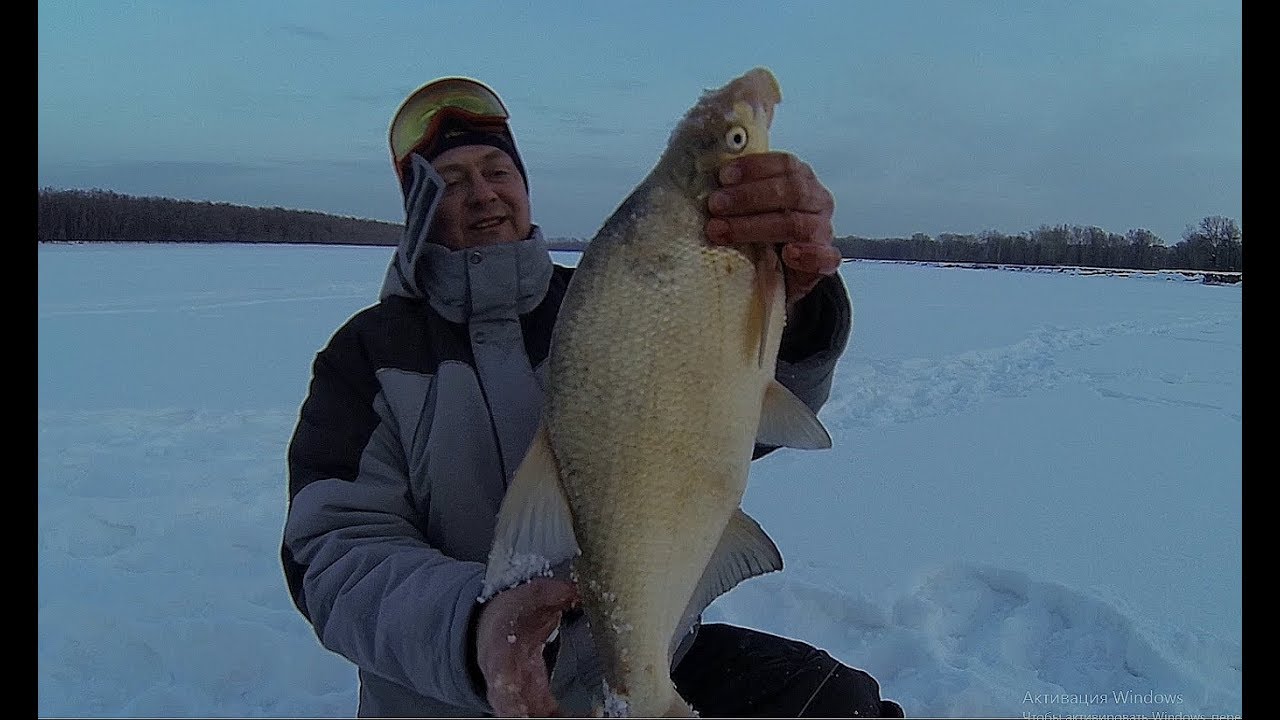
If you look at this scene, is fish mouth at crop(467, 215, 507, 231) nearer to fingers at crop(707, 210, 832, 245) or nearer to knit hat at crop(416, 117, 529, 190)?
knit hat at crop(416, 117, 529, 190)

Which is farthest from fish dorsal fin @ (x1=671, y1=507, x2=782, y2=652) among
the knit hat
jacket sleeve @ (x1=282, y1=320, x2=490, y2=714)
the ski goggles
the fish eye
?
the ski goggles

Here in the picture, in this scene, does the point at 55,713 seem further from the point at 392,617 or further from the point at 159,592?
the point at 392,617

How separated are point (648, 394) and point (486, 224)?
116cm

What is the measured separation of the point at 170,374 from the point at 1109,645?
949 centimetres

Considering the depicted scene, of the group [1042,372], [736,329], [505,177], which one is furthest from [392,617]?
[1042,372]

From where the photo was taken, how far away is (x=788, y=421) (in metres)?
1.79

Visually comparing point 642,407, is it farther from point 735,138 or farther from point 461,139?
point 461,139

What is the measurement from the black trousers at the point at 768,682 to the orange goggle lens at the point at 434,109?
1.81 metres

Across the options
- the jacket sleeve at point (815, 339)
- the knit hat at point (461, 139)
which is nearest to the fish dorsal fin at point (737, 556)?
the jacket sleeve at point (815, 339)

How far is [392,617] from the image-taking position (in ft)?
6.28

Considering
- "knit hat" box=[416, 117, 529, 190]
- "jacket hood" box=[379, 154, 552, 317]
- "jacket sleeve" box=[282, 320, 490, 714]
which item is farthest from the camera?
"knit hat" box=[416, 117, 529, 190]

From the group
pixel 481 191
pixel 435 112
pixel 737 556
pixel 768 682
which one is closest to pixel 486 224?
pixel 481 191

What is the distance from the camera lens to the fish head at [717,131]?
1.65 meters

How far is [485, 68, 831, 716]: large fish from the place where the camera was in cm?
166
